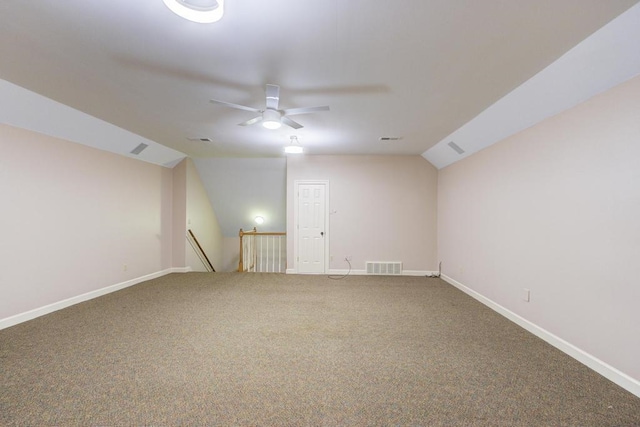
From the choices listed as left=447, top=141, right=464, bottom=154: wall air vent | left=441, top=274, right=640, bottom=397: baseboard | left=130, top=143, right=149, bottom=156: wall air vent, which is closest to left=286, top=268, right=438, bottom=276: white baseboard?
left=441, top=274, right=640, bottom=397: baseboard

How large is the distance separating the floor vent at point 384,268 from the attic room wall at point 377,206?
0.33 ft

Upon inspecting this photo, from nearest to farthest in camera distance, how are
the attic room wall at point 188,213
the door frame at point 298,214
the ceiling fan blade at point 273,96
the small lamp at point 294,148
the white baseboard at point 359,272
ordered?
the ceiling fan blade at point 273,96 → the small lamp at point 294,148 → the white baseboard at point 359,272 → the door frame at point 298,214 → the attic room wall at point 188,213

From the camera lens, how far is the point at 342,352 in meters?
2.54

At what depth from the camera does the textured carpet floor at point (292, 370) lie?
175 cm

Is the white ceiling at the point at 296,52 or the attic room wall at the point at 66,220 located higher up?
the white ceiling at the point at 296,52

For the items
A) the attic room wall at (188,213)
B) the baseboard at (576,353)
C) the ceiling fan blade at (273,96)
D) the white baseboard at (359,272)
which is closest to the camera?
the baseboard at (576,353)

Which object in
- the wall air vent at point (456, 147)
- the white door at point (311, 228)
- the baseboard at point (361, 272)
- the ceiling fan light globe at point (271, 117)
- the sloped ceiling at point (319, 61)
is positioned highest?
the sloped ceiling at point (319, 61)

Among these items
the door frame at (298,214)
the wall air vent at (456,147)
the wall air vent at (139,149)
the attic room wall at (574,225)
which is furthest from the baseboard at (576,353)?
the wall air vent at (139,149)

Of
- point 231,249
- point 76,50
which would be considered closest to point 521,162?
point 76,50

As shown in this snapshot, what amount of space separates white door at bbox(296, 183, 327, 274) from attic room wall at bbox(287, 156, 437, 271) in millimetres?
181

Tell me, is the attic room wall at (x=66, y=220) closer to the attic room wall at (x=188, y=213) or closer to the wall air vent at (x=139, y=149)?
the wall air vent at (x=139, y=149)

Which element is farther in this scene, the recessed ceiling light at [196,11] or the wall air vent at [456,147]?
the wall air vent at [456,147]

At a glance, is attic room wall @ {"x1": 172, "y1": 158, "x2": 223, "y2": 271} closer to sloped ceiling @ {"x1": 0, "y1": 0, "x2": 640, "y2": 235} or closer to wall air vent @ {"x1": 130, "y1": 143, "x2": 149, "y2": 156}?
wall air vent @ {"x1": 130, "y1": 143, "x2": 149, "y2": 156}

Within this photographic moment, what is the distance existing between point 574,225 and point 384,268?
3.57m
